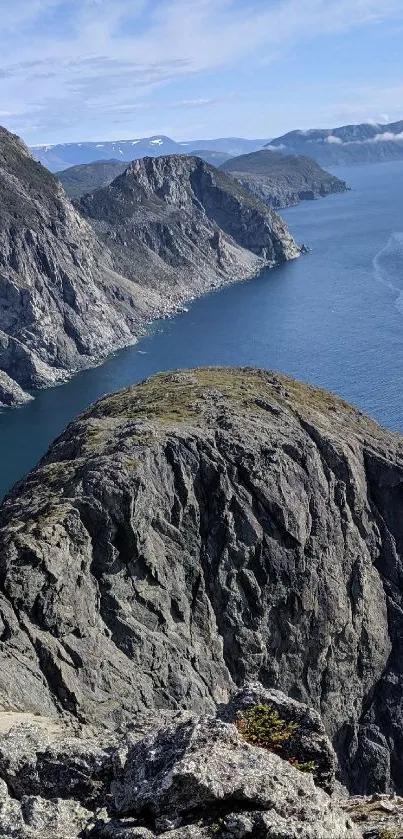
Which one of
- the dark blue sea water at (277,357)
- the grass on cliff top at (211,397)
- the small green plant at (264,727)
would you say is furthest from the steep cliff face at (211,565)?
the dark blue sea water at (277,357)

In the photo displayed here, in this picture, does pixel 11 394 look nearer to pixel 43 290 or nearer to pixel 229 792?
pixel 43 290

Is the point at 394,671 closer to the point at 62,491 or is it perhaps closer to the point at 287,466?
the point at 287,466

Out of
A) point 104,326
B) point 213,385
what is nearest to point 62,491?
point 213,385

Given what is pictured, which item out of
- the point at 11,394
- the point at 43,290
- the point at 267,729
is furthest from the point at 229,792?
the point at 43,290

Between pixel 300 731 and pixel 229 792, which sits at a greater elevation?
pixel 229 792

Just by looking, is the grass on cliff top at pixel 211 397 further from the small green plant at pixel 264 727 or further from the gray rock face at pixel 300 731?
the small green plant at pixel 264 727

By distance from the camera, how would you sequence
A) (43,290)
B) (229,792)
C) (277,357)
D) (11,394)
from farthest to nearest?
1. (43,290)
2. (277,357)
3. (11,394)
4. (229,792)

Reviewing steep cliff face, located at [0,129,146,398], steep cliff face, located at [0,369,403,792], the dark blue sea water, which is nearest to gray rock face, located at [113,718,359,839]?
steep cliff face, located at [0,369,403,792]
